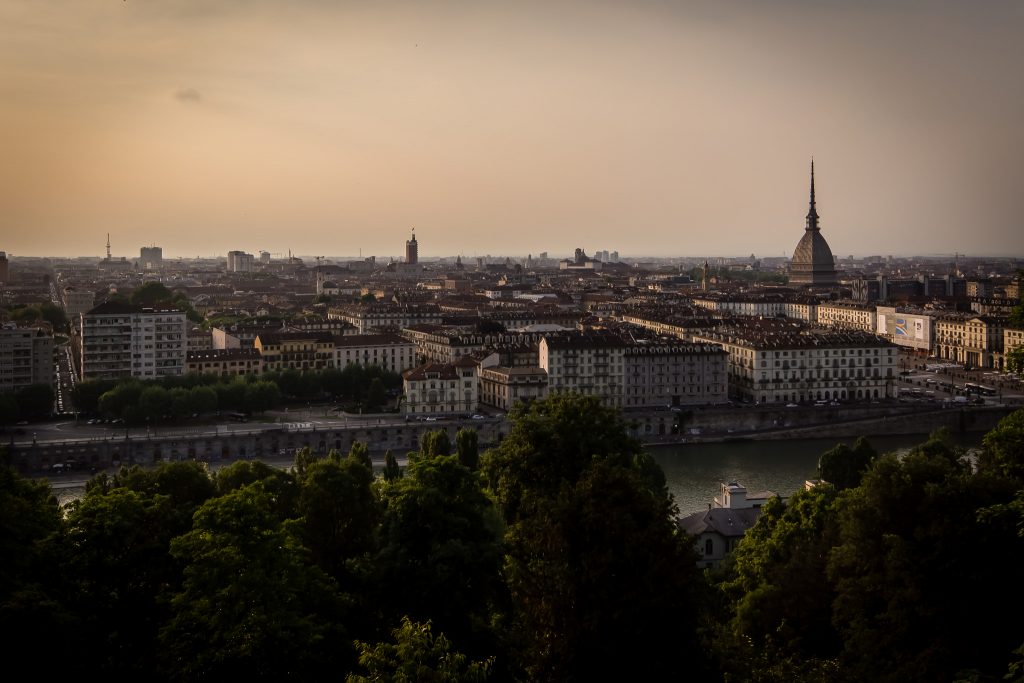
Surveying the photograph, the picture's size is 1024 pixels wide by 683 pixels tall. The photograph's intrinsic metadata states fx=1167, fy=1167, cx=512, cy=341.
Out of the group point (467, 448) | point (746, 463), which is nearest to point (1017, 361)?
point (467, 448)

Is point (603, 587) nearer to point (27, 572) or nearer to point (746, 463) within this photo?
point (27, 572)

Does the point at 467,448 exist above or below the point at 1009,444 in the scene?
below

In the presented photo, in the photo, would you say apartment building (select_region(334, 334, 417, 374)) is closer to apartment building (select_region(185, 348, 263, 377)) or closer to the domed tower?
apartment building (select_region(185, 348, 263, 377))

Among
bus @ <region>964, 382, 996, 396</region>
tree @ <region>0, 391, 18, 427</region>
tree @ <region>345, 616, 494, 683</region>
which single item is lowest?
bus @ <region>964, 382, 996, 396</region>

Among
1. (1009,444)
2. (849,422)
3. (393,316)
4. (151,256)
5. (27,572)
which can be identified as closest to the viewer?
(1009,444)

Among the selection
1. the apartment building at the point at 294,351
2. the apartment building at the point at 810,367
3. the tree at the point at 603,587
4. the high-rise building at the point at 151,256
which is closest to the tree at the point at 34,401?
the apartment building at the point at 294,351

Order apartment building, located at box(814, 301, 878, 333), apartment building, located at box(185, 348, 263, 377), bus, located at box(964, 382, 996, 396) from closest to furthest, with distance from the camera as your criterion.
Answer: apartment building, located at box(185, 348, 263, 377) < bus, located at box(964, 382, 996, 396) < apartment building, located at box(814, 301, 878, 333)

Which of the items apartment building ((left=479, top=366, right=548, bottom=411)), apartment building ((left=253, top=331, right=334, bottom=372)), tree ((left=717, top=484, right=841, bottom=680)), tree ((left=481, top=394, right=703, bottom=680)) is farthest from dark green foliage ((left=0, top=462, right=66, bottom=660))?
apartment building ((left=253, top=331, right=334, bottom=372))
